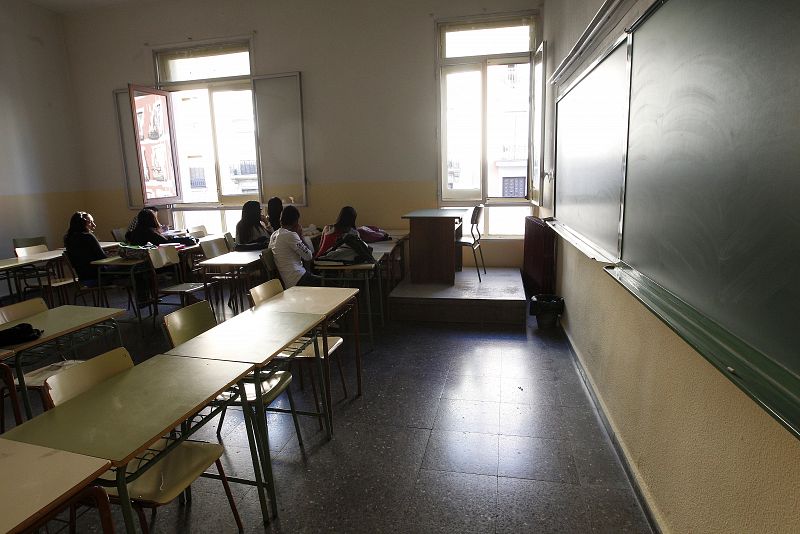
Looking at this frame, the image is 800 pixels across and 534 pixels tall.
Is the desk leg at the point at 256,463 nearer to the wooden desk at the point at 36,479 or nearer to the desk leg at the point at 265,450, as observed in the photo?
the desk leg at the point at 265,450

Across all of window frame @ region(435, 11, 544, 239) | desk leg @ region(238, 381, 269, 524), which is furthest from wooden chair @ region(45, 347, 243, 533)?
window frame @ region(435, 11, 544, 239)

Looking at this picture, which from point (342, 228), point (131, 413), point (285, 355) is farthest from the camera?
point (342, 228)

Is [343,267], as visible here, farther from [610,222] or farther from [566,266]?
[610,222]

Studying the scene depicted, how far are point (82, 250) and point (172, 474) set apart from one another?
4.11m

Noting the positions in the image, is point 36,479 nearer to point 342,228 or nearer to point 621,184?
point 621,184

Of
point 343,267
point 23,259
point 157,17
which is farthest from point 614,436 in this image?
point 157,17

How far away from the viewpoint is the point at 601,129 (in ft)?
8.40

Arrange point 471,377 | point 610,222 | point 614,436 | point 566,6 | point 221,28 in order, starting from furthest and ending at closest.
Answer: point 221,28
point 566,6
point 471,377
point 614,436
point 610,222

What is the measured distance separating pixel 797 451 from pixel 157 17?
325 inches

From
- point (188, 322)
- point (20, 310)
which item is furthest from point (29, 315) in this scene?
point (188, 322)

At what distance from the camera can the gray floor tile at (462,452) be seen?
2.42m

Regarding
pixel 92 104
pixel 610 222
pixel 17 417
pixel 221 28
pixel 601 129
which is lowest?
pixel 17 417

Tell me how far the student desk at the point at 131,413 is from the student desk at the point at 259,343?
7 cm

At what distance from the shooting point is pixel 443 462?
8.12ft
